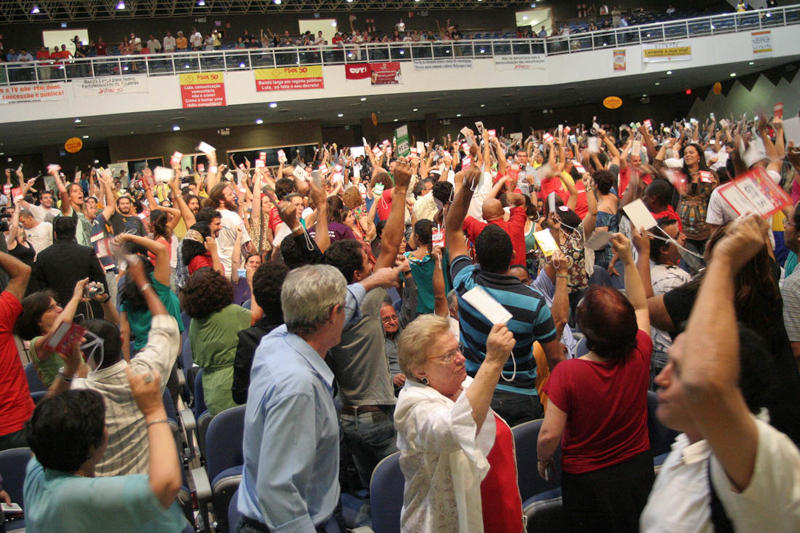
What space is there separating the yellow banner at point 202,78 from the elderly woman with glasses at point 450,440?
16827 millimetres

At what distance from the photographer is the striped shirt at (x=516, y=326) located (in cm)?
267

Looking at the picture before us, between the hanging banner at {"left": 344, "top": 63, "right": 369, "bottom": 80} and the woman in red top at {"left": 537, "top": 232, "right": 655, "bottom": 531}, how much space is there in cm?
1724

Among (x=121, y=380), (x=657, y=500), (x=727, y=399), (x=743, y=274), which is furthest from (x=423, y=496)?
(x=743, y=274)

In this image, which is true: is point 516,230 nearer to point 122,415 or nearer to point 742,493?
point 122,415

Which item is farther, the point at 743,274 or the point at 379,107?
the point at 379,107

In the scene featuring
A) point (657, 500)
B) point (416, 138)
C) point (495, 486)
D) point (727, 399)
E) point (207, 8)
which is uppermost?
point (207, 8)

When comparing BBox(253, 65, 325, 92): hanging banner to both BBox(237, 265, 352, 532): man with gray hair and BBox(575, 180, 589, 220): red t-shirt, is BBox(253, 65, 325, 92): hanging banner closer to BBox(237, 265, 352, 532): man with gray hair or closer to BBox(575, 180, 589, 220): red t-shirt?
BBox(575, 180, 589, 220): red t-shirt

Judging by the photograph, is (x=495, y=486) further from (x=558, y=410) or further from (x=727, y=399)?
(x=727, y=399)

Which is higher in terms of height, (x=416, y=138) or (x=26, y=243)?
(x=416, y=138)

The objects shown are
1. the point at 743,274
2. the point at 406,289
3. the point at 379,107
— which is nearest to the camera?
the point at 743,274

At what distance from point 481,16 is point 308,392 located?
27.4 m

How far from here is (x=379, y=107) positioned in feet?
73.1

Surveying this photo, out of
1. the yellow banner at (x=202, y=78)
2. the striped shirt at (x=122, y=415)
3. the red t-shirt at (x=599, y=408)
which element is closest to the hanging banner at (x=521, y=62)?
the yellow banner at (x=202, y=78)

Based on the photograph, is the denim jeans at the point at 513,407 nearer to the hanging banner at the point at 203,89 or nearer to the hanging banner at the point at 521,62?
the hanging banner at the point at 203,89
